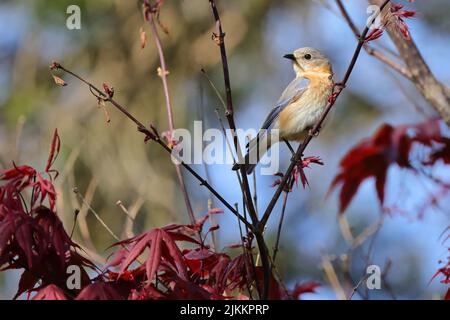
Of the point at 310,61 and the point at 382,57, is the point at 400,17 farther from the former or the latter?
the point at 310,61

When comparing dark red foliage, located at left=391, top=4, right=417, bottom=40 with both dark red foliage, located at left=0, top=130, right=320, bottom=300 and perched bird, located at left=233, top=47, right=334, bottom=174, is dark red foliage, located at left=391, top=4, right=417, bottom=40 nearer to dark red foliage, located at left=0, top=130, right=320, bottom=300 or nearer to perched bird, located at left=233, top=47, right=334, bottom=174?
dark red foliage, located at left=0, top=130, right=320, bottom=300

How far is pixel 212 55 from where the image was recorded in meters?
5.88

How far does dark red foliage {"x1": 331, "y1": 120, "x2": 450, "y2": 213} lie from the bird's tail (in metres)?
0.42

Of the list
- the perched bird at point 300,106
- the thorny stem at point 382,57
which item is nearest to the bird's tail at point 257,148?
the perched bird at point 300,106

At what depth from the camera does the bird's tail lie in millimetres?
3396

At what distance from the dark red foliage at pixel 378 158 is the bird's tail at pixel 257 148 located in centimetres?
42

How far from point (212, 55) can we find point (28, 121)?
1.55 m

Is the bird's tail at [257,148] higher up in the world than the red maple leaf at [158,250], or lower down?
higher up

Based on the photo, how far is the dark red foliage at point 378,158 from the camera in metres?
3.12

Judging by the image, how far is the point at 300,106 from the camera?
3783 millimetres

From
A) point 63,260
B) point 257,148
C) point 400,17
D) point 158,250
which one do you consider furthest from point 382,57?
point 63,260

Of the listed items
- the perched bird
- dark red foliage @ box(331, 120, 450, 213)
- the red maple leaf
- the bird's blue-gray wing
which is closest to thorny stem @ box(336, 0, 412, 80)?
dark red foliage @ box(331, 120, 450, 213)

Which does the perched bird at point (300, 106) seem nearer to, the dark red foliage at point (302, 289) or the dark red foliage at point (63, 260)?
the dark red foliage at point (302, 289)
